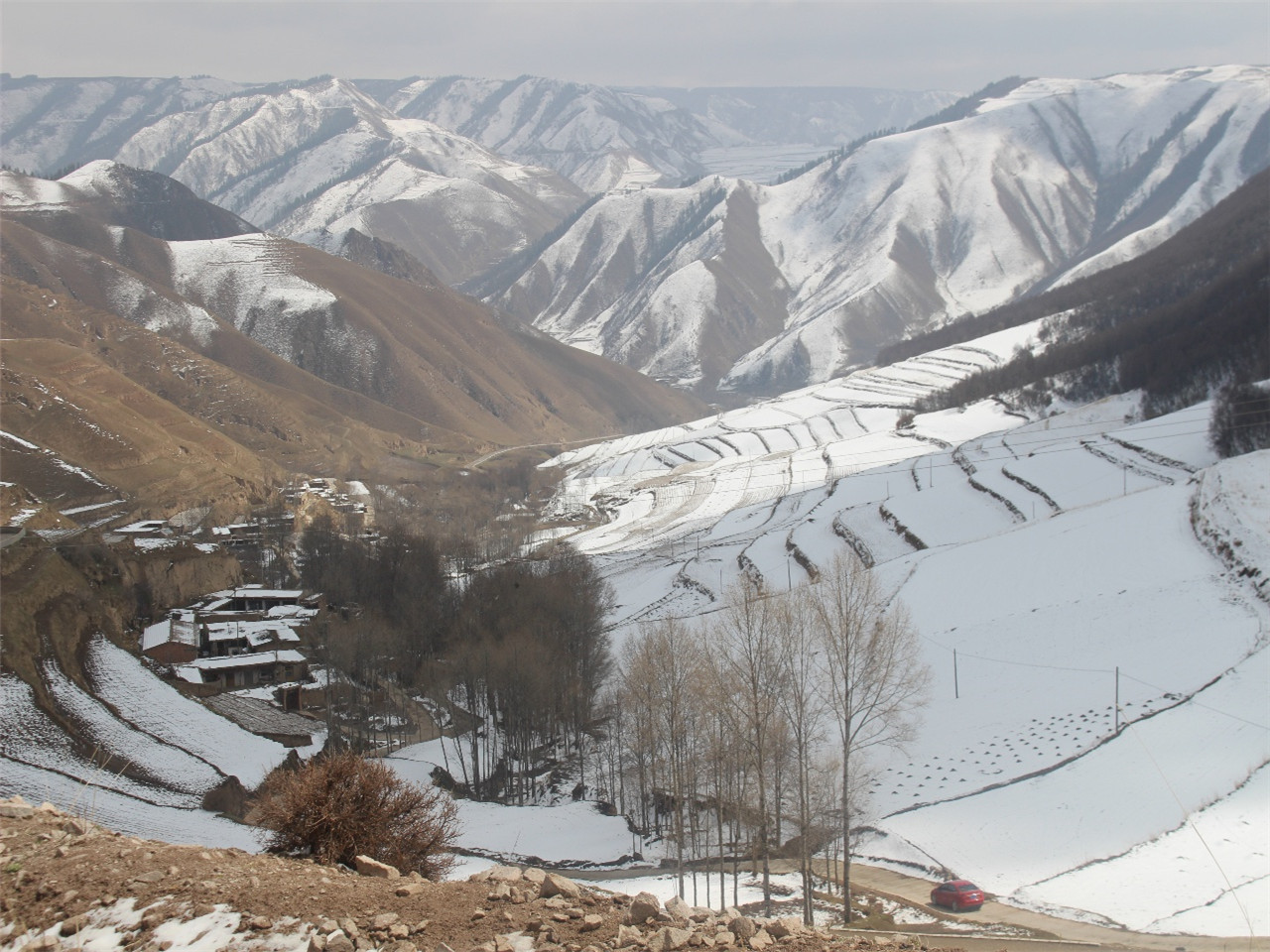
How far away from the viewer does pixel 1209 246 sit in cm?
16225

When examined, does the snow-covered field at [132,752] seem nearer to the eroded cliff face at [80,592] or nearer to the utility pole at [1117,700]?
the eroded cliff face at [80,592]

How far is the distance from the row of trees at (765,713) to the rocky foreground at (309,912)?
1262 cm

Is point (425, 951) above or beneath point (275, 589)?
beneath

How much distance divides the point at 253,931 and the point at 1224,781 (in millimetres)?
27939

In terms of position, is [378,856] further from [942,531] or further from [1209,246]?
[1209,246]

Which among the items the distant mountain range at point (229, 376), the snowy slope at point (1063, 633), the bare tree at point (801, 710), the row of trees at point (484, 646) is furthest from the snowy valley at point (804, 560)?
the bare tree at point (801, 710)

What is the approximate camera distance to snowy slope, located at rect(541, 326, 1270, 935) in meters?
28.1

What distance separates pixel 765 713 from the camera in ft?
84.6

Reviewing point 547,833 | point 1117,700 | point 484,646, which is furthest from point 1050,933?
point 484,646

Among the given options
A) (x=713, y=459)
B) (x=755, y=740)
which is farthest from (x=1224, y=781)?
(x=713, y=459)

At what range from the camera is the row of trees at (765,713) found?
2608 centimetres

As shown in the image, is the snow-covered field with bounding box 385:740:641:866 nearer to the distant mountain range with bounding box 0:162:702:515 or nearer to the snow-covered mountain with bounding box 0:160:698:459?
the distant mountain range with bounding box 0:162:702:515

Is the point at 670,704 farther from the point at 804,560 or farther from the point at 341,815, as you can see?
the point at 804,560

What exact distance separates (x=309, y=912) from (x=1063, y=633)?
38694mm
